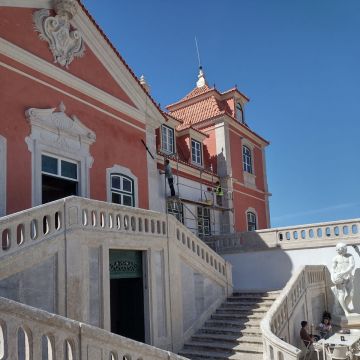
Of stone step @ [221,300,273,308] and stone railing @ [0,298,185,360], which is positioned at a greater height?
stone railing @ [0,298,185,360]

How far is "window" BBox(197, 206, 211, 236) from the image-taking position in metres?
17.9

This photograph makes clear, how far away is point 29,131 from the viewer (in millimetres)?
10242

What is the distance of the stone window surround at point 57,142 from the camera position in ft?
33.5

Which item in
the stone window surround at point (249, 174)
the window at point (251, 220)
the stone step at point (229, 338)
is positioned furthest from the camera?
the stone window surround at point (249, 174)

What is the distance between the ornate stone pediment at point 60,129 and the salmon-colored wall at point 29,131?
18cm

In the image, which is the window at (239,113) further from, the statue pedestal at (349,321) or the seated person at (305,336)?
the seated person at (305,336)

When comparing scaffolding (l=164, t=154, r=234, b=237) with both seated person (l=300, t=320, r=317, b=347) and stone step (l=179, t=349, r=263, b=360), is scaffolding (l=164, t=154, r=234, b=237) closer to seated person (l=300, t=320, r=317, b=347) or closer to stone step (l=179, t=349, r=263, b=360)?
seated person (l=300, t=320, r=317, b=347)

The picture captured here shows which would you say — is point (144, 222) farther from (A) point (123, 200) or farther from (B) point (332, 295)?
(B) point (332, 295)

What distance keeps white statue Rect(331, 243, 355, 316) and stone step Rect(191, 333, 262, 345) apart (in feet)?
12.9

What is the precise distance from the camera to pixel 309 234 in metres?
14.0

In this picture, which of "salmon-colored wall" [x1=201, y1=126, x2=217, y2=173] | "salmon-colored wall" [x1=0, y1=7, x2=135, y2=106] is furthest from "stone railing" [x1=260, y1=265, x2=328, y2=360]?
"salmon-colored wall" [x1=201, y1=126, x2=217, y2=173]

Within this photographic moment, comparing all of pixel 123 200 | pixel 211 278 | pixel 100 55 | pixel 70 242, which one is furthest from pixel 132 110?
pixel 70 242

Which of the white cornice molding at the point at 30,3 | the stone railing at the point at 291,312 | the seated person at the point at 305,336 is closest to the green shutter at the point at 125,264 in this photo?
the stone railing at the point at 291,312

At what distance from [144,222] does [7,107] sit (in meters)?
4.01
